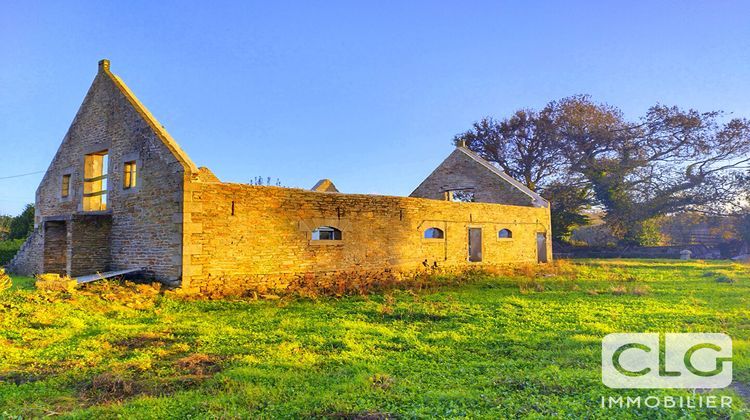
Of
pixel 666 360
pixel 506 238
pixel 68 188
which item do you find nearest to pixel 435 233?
pixel 506 238

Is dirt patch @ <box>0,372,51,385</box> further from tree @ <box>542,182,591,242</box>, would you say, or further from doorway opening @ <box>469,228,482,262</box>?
tree @ <box>542,182,591,242</box>

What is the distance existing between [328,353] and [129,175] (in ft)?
34.3

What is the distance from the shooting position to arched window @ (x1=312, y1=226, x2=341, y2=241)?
13992mm

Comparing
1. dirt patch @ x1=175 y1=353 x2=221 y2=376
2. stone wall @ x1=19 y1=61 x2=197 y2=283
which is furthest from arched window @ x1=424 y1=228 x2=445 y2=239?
dirt patch @ x1=175 y1=353 x2=221 y2=376

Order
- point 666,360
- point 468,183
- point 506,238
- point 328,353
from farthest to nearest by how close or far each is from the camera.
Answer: point 468,183 < point 506,238 < point 328,353 < point 666,360

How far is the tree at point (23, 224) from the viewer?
922 inches

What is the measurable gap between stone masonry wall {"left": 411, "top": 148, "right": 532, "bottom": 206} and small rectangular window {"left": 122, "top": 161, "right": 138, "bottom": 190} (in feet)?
53.2

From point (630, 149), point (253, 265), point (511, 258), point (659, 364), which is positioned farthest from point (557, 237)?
point (659, 364)

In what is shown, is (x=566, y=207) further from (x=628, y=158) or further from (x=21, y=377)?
(x=21, y=377)

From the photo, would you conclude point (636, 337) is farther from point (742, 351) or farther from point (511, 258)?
point (511, 258)

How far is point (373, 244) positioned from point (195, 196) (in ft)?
19.7

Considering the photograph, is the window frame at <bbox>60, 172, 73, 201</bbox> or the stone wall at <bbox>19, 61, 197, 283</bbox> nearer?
the stone wall at <bbox>19, 61, 197, 283</bbox>

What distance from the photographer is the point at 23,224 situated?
23.7 m

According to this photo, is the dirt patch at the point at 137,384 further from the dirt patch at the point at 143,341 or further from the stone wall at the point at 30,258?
the stone wall at the point at 30,258
